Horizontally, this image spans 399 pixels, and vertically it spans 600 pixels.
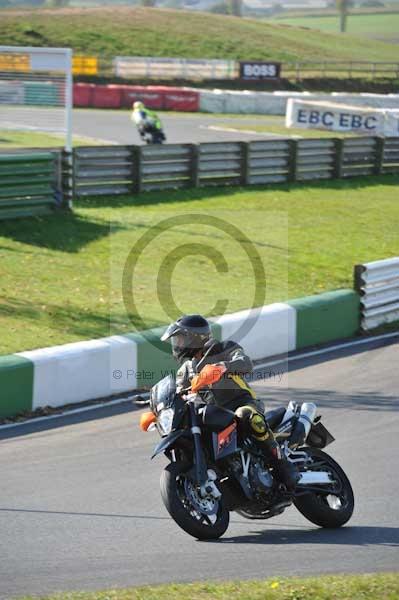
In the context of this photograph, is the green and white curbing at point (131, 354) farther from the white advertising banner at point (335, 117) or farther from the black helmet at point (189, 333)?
the white advertising banner at point (335, 117)

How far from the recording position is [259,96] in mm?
47469

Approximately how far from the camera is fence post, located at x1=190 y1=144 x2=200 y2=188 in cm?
2311

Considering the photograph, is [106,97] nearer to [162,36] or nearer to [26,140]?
[26,140]

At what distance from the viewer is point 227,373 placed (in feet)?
24.2

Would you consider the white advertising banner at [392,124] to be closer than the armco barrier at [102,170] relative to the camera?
No

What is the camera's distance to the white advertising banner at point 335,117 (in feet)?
126

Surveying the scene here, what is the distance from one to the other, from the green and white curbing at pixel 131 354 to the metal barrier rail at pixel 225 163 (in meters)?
7.73

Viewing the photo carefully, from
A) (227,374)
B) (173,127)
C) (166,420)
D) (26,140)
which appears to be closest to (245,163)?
(26,140)

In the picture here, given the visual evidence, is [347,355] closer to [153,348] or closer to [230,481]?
[153,348]

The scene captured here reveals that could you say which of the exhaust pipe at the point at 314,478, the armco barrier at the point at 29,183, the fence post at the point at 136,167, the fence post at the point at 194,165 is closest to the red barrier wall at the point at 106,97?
the fence post at the point at 194,165

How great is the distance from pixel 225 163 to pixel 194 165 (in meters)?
1.01

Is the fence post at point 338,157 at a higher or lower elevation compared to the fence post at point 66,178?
lower

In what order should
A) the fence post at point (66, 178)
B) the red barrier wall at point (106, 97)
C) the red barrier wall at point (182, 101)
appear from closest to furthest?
the fence post at point (66, 178) → the red barrier wall at point (106, 97) → the red barrier wall at point (182, 101)

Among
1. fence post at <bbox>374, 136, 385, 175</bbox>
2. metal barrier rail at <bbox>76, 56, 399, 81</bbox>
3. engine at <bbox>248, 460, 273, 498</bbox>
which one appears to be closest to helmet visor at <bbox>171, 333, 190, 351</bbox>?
engine at <bbox>248, 460, 273, 498</bbox>
